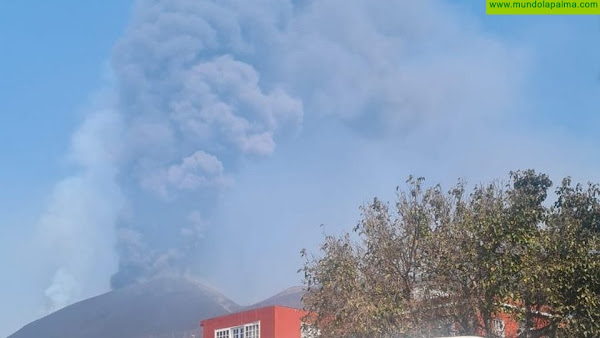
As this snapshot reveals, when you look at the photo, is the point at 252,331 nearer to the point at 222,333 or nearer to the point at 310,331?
the point at 222,333

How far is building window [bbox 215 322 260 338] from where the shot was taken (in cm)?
3678

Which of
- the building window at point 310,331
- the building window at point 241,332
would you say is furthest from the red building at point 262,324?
the building window at point 310,331

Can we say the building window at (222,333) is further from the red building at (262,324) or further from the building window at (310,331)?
the building window at (310,331)

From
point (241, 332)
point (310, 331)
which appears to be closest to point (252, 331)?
point (241, 332)

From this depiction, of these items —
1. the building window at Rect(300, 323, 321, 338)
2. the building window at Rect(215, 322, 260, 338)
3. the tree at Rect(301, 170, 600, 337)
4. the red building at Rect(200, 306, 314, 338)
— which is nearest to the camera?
the tree at Rect(301, 170, 600, 337)

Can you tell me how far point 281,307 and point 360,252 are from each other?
54.2ft

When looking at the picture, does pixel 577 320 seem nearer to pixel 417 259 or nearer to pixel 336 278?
pixel 417 259

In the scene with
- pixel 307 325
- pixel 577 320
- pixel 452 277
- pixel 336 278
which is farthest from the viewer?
pixel 307 325

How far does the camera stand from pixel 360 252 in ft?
67.9

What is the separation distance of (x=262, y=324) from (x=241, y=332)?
207 centimetres

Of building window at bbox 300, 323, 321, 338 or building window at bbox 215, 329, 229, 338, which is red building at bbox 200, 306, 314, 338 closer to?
building window at bbox 215, 329, 229, 338

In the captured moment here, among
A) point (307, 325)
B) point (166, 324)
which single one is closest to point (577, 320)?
point (307, 325)

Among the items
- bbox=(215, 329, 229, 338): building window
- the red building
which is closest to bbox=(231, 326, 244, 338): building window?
the red building

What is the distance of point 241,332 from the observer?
37969 mm
